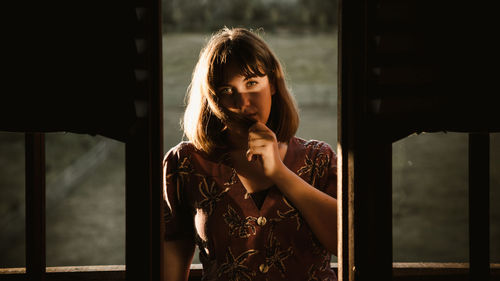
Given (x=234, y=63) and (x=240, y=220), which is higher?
(x=234, y=63)

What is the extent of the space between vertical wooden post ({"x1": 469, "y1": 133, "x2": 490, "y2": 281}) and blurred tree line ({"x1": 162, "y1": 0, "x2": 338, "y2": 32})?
2145 centimetres

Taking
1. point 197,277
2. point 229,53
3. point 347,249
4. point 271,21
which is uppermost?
point 271,21

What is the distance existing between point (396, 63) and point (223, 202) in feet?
1.69

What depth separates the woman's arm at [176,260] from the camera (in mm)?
1046

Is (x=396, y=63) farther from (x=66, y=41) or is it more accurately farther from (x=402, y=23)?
(x=66, y=41)

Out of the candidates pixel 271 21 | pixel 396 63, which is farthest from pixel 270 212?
pixel 271 21

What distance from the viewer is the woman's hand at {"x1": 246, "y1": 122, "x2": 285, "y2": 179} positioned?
93 centimetres

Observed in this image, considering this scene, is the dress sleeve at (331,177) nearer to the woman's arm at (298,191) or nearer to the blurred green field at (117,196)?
the woman's arm at (298,191)

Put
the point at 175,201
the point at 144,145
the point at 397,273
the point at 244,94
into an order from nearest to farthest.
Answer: the point at 144,145 → the point at 244,94 → the point at 175,201 → the point at 397,273

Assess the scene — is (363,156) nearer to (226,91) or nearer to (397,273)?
(226,91)

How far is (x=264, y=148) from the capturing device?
36.6 inches

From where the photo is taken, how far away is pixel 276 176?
0.95 m

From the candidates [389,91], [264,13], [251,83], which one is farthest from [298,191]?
[264,13]

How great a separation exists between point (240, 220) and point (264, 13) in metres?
22.7
